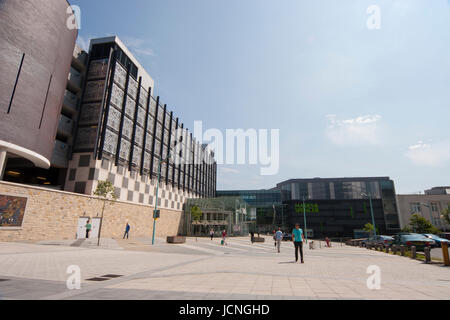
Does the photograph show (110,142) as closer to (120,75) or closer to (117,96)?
(117,96)

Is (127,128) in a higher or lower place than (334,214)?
higher

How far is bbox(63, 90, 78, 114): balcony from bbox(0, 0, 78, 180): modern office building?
18.7ft

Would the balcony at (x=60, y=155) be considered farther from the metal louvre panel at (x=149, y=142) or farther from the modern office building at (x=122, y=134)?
the metal louvre panel at (x=149, y=142)

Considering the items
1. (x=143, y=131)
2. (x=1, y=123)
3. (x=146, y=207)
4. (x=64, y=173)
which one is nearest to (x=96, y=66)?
(x=143, y=131)

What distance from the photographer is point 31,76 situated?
20250mm

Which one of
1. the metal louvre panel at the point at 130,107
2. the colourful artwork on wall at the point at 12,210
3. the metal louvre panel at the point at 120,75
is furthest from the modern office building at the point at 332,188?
the colourful artwork on wall at the point at 12,210

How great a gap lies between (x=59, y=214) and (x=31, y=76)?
42.3 feet

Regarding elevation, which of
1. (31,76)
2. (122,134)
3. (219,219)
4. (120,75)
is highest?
(120,75)

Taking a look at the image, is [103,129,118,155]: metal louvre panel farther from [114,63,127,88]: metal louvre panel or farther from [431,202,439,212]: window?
[431,202,439,212]: window

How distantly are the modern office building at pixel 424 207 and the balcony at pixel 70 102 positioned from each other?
75635mm

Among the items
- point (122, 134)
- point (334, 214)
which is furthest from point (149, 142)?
point (334, 214)

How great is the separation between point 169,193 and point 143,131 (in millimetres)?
13856

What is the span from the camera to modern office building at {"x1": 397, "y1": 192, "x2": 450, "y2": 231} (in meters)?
57.8
